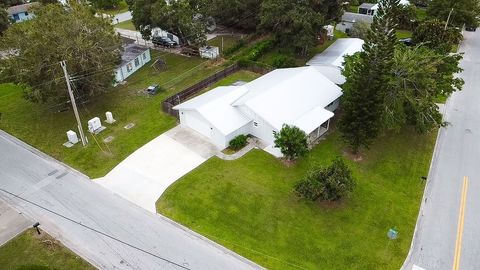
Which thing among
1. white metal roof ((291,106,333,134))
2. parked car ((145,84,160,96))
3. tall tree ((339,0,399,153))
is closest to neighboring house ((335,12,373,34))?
white metal roof ((291,106,333,134))

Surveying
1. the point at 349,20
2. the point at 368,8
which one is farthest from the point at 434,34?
the point at 368,8

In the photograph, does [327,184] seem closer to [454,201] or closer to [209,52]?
[454,201]

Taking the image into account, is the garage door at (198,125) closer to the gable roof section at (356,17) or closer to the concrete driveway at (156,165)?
the concrete driveway at (156,165)

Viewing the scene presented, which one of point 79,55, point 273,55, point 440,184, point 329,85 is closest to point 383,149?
point 440,184

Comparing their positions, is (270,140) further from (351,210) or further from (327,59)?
(327,59)

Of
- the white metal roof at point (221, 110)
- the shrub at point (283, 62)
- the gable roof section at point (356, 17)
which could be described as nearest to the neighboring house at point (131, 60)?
the white metal roof at point (221, 110)

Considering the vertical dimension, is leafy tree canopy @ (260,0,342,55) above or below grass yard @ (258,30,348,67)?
above

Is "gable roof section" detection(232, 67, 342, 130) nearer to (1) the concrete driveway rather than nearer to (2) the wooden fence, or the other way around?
(1) the concrete driveway
